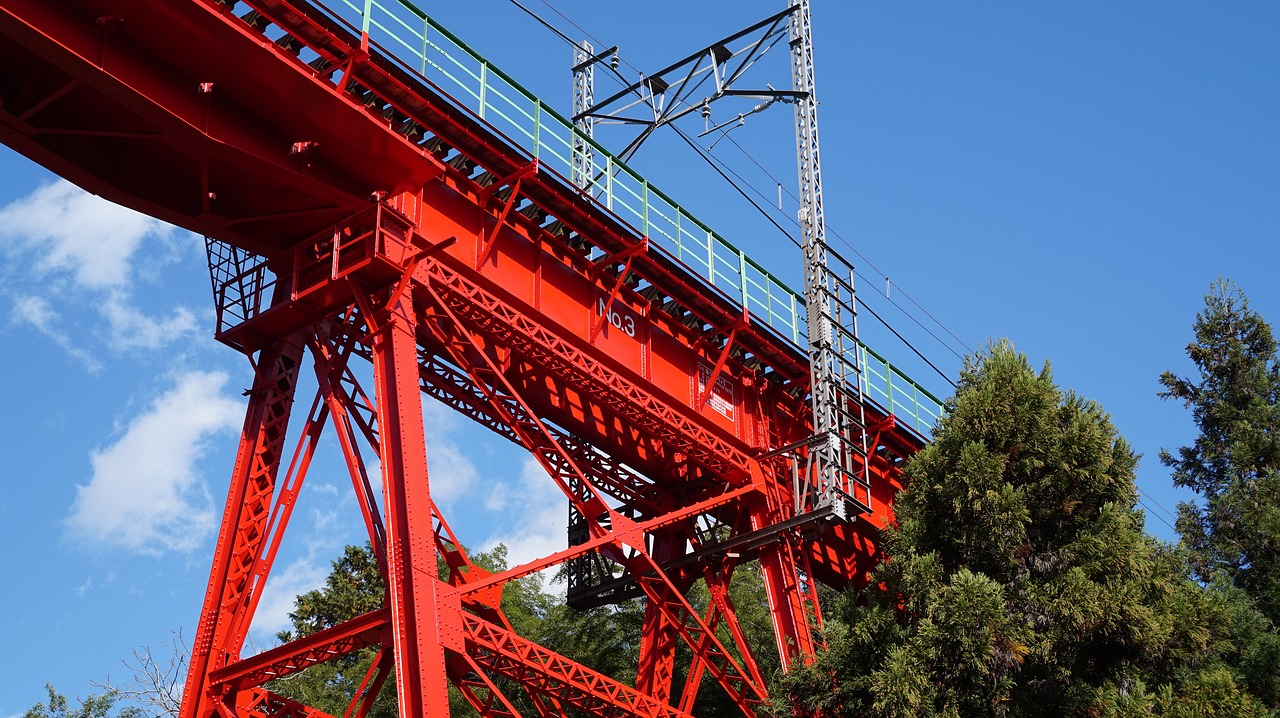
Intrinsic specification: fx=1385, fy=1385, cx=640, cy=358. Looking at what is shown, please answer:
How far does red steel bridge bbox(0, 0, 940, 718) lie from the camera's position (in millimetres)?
16422

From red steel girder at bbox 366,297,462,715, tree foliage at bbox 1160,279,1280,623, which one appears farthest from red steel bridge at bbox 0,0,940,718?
tree foliage at bbox 1160,279,1280,623

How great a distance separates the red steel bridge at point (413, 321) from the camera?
16422 mm

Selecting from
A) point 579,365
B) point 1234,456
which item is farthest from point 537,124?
point 1234,456

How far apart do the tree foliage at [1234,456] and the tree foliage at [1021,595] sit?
40.3ft

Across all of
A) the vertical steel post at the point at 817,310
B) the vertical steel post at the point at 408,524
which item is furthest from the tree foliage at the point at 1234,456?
the vertical steel post at the point at 408,524

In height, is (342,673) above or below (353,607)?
below

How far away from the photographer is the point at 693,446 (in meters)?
23.3

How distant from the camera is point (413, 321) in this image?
18.5m

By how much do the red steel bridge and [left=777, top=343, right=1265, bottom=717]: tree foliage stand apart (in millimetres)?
2989

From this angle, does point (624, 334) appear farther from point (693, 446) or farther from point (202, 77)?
point (202, 77)

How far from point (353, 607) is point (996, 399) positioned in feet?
90.9

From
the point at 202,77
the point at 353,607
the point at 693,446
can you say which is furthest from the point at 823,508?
the point at 353,607

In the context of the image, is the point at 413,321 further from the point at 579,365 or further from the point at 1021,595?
the point at 1021,595

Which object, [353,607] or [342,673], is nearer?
[342,673]
